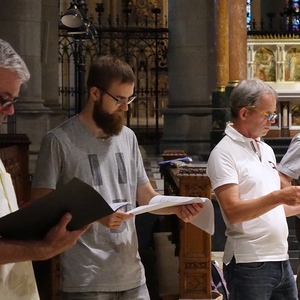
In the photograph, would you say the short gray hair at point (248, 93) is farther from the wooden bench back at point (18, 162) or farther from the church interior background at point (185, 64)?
the church interior background at point (185, 64)

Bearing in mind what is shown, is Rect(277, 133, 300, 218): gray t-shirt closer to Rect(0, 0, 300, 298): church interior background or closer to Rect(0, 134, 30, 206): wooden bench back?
Rect(0, 134, 30, 206): wooden bench back

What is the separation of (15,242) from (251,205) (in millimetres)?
1242

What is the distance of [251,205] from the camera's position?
303 centimetres

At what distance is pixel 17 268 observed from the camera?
224cm

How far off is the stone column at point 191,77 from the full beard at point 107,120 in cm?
1147

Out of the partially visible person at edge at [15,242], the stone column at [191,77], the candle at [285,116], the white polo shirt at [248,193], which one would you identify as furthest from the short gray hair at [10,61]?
the stone column at [191,77]

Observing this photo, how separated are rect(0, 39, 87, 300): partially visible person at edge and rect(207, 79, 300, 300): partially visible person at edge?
1088 mm

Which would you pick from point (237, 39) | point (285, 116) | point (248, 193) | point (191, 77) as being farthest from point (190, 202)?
point (191, 77)

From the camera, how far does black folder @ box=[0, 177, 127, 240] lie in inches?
80.4

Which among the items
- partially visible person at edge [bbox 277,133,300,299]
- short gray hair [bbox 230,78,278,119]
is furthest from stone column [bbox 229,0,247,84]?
short gray hair [bbox 230,78,278,119]

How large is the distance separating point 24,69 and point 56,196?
40 centimetres

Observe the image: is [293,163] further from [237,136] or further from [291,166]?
[237,136]

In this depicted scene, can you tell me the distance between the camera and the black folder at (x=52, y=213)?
2041mm

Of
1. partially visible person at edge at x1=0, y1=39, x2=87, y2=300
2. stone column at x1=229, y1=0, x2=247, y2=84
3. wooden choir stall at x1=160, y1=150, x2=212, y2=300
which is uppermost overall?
stone column at x1=229, y1=0, x2=247, y2=84
